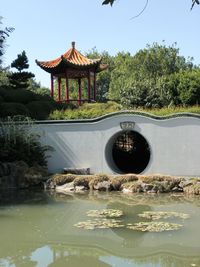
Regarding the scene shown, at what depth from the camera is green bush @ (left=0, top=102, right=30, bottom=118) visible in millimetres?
16234

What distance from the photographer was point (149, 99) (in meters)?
21.2

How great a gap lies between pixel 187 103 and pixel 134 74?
47.1 feet

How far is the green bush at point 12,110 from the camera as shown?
1623cm

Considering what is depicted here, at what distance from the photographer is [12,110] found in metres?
16.3

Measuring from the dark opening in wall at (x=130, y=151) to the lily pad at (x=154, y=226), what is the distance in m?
9.37

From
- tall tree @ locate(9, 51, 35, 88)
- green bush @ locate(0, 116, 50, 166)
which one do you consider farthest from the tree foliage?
green bush @ locate(0, 116, 50, 166)

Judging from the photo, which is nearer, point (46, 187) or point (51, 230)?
point (51, 230)

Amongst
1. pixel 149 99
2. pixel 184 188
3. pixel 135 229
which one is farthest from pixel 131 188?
pixel 149 99

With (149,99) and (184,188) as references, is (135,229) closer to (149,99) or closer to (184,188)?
(184,188)

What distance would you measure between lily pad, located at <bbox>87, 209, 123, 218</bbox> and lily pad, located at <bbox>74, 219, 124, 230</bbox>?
0.46 metres

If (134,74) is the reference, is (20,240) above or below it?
below

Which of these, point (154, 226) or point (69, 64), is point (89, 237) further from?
point (69, 64)

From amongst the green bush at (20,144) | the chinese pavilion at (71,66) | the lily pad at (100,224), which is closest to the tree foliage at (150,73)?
the chinese pavilion at (71,66)

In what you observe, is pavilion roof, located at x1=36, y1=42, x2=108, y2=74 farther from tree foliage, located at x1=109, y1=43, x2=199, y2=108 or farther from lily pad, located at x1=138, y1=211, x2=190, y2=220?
lily pad, located at x1=138, y1=211, x2=190, y2=220
